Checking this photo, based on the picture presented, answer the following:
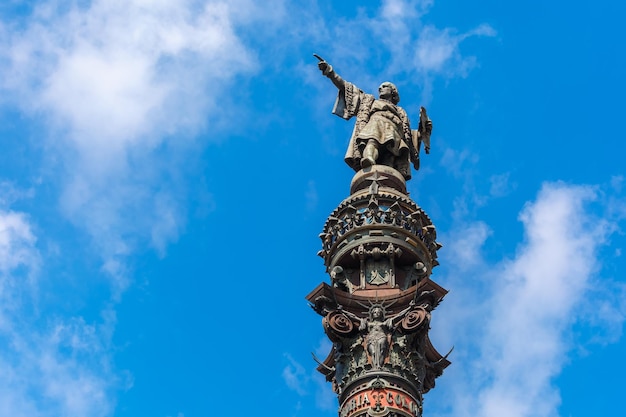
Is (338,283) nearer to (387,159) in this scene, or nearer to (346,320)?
(346,320)

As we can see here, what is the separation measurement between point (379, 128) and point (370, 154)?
119 centimetres

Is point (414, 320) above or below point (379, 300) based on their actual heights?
below

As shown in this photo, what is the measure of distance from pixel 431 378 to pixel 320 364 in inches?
86.0

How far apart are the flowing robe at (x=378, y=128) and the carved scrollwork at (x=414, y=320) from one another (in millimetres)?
6353

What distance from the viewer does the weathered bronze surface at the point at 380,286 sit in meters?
18.7

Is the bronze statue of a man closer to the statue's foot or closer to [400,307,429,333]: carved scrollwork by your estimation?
the statue's foot

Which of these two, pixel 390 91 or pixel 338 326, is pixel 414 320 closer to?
pixel 338 326

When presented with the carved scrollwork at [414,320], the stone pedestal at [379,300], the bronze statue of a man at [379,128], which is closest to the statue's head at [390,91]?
the bronze statue of a man at [379,128]

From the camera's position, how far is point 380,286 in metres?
20.8

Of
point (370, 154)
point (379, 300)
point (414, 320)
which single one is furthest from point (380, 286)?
point (370, 154)

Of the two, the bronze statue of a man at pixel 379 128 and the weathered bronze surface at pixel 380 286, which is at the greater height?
the bronze statue of a man at pixel 379 128

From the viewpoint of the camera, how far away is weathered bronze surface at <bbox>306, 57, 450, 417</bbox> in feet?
61.4

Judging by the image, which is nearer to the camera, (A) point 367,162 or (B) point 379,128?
(A) point 367,162

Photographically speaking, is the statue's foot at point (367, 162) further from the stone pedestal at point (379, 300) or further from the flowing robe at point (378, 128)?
the stone pedestal at point (379, 300)
